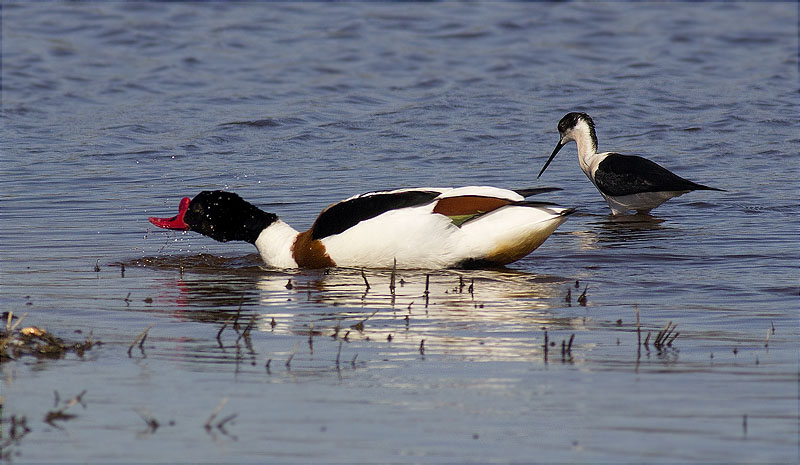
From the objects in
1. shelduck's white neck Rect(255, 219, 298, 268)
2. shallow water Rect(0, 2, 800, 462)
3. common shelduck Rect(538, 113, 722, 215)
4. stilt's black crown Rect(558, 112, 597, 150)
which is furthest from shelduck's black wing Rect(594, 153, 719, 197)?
shelduck's white neck Rect(255, 219, 298, 268)

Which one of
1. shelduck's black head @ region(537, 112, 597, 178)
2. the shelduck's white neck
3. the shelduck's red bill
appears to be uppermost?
shelduck's black head @ region(537, 112, 597, 178)

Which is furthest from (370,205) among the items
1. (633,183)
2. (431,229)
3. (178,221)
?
(633,183)

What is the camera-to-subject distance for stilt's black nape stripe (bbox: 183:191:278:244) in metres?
8.53

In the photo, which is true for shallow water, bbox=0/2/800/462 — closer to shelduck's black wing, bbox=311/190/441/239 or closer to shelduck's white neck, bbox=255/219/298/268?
shelduck's white neck, bbox=255/219/298/268

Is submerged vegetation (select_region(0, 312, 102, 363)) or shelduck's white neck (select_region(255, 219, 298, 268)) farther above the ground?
shelduck's white neck (select_region(255, 219, 298, 268))

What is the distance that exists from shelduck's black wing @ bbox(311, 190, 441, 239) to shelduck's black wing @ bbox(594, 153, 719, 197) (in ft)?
12.9

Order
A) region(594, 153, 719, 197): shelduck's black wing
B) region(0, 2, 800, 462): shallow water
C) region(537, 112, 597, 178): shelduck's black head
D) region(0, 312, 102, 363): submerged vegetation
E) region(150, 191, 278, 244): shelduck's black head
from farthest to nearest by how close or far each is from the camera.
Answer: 1. region(537, 112, 597, 178): shelduck's black head
2. region(594, 153, 719, 197): shelduck's black wing
3. region(150, 191, 278, 244): shelduck's black head
4. region(0, 312, 102, 363): submerged vegetation
5. region(0, 2, 800, 462): shallow water

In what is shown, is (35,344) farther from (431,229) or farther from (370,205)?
(431,229)

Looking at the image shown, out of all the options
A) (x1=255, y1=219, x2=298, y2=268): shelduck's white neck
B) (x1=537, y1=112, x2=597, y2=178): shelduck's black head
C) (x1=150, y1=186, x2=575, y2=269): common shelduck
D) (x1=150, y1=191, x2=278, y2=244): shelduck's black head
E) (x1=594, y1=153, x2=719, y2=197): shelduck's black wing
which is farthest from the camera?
(x1=537, y1=112, x2=597, y2=178): shelduck's black head

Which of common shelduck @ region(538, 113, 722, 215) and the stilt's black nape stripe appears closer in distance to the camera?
the stilt's black nape stripe

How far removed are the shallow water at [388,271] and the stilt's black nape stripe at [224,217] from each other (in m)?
A: 0.28

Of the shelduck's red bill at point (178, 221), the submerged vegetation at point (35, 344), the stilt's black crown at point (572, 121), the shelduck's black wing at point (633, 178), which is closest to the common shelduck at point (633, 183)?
the shelduck's black wing at point (633, 178)

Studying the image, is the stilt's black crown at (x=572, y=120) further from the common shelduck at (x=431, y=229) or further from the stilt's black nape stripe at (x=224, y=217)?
the stilt's black nape stripe at (x=224, y=217)

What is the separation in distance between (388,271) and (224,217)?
1.27 m
